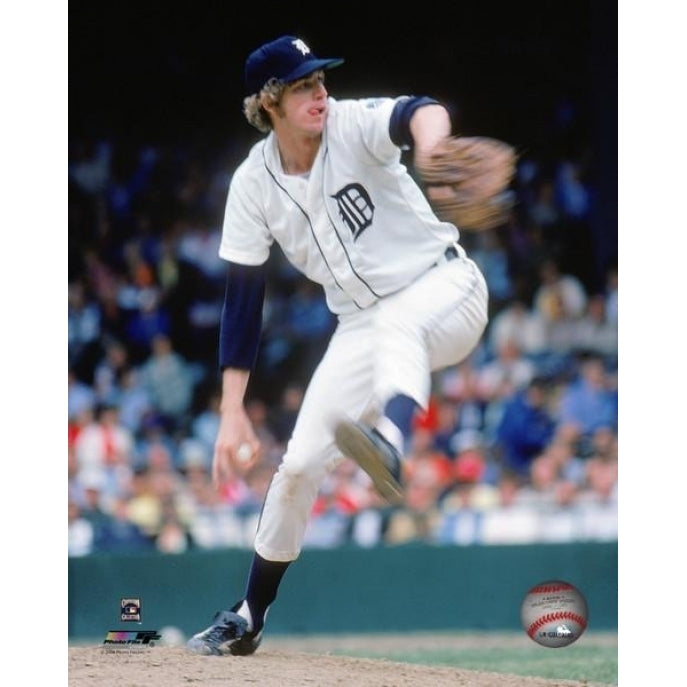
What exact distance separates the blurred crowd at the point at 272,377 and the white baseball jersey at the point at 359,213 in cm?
95

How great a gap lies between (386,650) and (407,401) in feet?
8.45

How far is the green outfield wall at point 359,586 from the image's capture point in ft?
21.8

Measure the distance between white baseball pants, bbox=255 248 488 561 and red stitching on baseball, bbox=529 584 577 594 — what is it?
1.29 metres

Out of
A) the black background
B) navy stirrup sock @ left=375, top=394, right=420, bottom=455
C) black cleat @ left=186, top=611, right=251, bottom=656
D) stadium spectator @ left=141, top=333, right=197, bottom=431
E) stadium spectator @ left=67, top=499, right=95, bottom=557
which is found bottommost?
black cleat @ left=186, top=611, right=251, bottom=656

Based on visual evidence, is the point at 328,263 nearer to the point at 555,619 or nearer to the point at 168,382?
the point at 168,382

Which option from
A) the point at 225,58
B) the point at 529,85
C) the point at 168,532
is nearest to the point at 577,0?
the point at 529,85

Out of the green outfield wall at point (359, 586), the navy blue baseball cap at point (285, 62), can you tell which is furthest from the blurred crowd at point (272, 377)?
the navy blue baseball cap at point (285, 62)

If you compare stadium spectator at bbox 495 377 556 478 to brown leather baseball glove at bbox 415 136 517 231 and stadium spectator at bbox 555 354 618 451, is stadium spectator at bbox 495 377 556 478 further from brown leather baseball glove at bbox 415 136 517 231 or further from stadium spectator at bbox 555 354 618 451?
brown leather baseball glove at bbox 415 136 517 231

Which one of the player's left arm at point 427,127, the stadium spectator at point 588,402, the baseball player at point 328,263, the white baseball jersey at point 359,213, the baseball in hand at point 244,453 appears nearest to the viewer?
the player's left arm at point 427,127

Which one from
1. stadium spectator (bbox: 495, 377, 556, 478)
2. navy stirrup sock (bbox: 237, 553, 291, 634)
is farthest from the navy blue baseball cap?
stadium spectator (bbox: 495, 377, 556, 478)

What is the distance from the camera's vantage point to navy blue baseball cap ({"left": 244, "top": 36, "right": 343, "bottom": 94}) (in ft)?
18.5

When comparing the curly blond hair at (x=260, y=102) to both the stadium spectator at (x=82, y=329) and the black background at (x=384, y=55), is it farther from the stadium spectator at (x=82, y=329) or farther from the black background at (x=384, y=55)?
the stadium spectator at (x=82, y=329)

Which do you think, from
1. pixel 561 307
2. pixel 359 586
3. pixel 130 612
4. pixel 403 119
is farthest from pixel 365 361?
pixel 359 586

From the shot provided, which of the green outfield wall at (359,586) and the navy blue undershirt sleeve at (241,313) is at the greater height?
the navy blue undershirt sleeve at (241,313)
